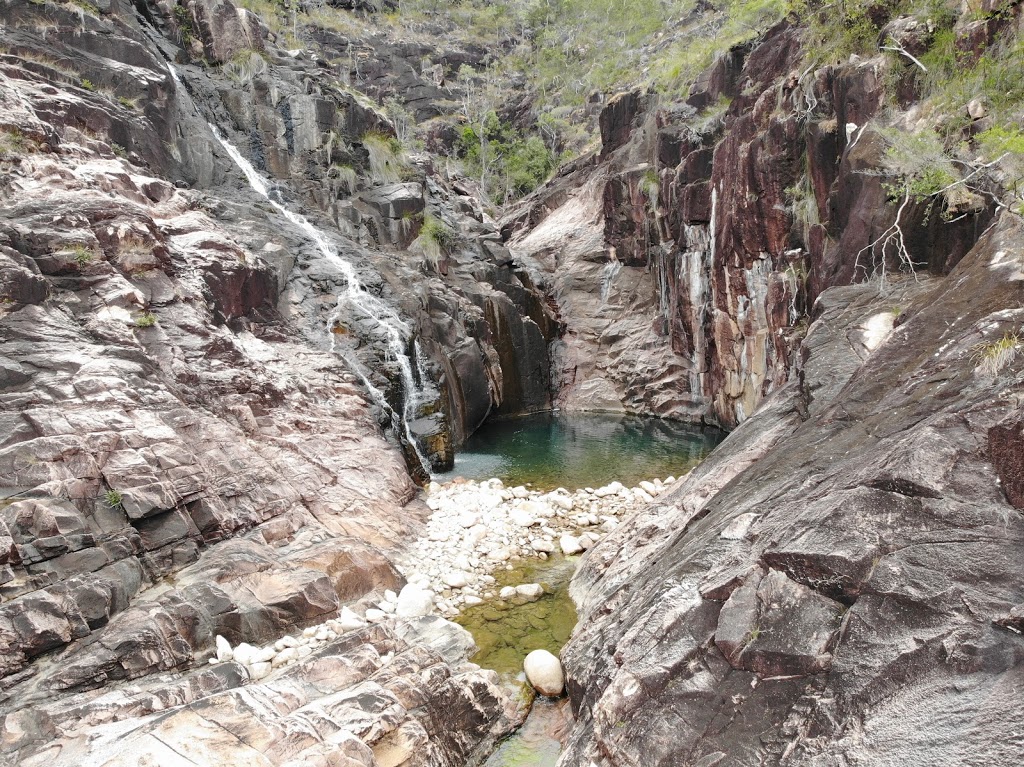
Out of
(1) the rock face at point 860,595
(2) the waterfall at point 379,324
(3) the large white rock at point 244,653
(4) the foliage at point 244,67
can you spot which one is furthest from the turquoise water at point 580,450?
(4) the foliage at point 244,67

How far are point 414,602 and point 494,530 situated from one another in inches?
141

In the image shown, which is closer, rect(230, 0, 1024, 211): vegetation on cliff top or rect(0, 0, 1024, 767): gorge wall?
rect(0, 0, 1024, 767): gorge wall

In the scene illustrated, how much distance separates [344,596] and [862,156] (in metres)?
14.7

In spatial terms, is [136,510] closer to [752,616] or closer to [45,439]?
[45,439]

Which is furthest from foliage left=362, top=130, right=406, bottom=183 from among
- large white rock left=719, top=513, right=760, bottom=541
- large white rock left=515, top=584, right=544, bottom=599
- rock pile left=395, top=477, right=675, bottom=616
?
large white rock left=719, top=513, right=760, bottom=541

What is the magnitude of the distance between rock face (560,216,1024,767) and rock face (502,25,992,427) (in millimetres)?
4776

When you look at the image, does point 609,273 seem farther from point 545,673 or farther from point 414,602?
point 545,673

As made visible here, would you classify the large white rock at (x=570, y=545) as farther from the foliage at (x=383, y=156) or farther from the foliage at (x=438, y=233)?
the foliage at (x=383, y=156)

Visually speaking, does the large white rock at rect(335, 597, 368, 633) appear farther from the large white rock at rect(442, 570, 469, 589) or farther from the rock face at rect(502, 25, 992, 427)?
the rock face at rect(502, 25, 992, 427)

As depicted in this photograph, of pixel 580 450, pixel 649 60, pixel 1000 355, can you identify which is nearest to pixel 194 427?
pixel 1000 355

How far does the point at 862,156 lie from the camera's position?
13688mm

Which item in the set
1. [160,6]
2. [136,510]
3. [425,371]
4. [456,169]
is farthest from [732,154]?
[456,169]

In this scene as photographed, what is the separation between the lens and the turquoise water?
17750mm

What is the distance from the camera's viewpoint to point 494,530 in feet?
44.2
